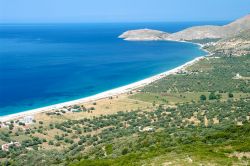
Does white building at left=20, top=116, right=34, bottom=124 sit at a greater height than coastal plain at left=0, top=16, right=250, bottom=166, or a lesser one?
lesser

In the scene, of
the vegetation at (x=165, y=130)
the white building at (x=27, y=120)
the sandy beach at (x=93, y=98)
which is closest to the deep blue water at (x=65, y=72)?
the sandy beach at (x=93, y=98)

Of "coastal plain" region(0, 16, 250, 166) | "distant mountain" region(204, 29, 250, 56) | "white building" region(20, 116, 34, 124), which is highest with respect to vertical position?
"distant mountain" region(204, 29, 250, 56)

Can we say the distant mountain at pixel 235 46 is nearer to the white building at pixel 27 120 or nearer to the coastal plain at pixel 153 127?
the coastal plain at pixel 153 127

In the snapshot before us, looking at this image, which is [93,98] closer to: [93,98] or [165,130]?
[93,98]

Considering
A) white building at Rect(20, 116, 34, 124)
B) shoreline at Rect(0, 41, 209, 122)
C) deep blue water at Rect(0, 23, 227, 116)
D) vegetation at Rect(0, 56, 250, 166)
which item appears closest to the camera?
vegetation at Rect(0, 56, 250, 166)

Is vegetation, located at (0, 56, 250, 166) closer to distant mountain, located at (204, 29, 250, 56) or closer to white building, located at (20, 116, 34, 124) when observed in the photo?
white building, located at (20, 116, 34, 124)

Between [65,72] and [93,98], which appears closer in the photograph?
[93,98]

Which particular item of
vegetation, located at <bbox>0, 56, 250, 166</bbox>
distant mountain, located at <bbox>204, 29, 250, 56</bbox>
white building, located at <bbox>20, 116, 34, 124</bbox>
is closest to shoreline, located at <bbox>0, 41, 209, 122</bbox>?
white building, located at <bbox>20, 116, 34, 124</bbox>

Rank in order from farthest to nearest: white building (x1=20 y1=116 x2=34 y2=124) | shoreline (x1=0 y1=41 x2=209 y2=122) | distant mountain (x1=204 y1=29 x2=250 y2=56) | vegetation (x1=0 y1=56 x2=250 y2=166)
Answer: distant mountain (x1=204 y1=29 x2=250 y2=56) < shoreline (x1=0 y1=41 x2=209 y2=122) < white building (x1=20 y1=116 x2=34 y2=124) < vegetation (x1=0 y1=56 x2=250 y2=166)

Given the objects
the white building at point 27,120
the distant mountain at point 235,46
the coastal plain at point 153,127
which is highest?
the distant mountain at point 235,46

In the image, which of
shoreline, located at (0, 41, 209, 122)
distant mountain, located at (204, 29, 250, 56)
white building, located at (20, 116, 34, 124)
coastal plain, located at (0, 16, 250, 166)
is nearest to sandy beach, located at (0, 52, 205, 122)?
shoreline, located at (0, 41, 209, 122)

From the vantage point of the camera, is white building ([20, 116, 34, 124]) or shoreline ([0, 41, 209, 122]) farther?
shoreline ([0, 41, 209, 122])

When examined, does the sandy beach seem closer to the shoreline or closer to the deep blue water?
the shoreline

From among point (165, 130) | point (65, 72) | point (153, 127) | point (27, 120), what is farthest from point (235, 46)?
point (165, 130)
